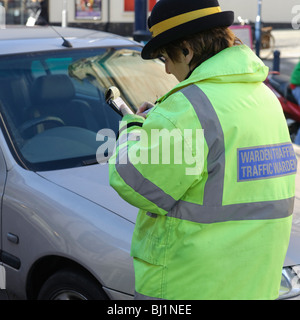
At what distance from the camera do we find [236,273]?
198 centimetres

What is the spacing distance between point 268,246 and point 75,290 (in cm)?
113

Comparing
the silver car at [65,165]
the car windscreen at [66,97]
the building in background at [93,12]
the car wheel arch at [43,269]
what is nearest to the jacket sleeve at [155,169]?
the silver car at [65,165]

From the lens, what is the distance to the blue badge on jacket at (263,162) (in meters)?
1.94

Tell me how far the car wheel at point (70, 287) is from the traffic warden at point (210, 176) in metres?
0.73

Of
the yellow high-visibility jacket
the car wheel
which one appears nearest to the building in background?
the car wheel

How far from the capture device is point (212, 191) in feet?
6.32

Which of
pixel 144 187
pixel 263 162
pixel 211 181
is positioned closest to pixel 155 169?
pixel 144 187

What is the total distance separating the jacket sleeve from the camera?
1.90 meters

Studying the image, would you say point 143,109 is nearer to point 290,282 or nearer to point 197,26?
point 197,26

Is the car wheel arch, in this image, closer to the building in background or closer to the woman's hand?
the woman's hand

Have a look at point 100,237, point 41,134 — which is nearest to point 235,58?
point 100,237

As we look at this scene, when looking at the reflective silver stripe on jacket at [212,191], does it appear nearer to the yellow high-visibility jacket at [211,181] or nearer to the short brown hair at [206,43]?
the yellow high-visibility jacket at [211,181]

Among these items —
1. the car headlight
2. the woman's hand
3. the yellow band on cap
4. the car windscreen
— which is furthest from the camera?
the car windscreen

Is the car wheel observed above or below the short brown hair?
below
